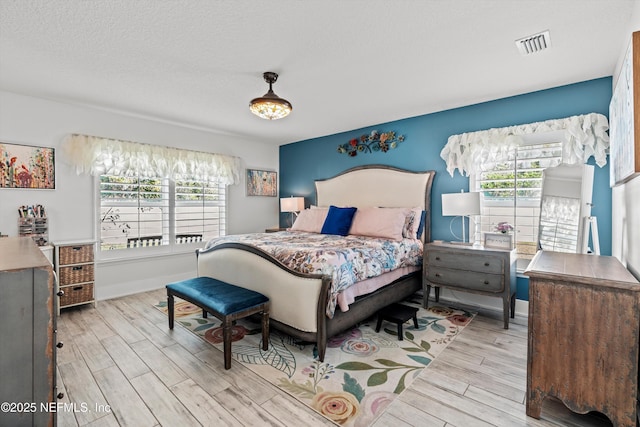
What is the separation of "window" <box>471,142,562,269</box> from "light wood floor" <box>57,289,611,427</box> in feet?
3.78

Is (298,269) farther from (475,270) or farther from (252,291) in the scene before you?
(475,270)

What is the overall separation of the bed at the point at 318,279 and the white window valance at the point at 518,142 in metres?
0.44

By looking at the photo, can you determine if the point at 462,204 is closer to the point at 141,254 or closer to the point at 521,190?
the point at 521,190

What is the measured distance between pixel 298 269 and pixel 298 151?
3.76 m

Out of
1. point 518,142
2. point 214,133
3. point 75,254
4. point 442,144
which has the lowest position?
point 75,254

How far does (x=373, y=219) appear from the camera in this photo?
13.0 ft

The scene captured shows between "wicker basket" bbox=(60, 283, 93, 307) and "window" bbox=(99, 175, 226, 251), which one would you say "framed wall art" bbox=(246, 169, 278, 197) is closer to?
"window" bbox=(99, 175, 226, 251)

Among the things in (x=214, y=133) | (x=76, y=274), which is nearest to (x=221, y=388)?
(x=76, y=274)

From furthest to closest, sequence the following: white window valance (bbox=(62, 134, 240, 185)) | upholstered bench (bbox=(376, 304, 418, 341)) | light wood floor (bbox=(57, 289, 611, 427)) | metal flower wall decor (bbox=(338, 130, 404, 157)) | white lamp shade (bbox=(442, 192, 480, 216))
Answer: metal flower wall decor (bbox=(338, 130, 404, 157)) < white window valance (bbox=(62, 134, 240, 185)) < white lamp shade (bbox=(442, 192, 480, 216)) < upholstered bench (bbox=(376, 304, 418, 341)) < light wood floor (bbox=(57, 289, 611, 427))

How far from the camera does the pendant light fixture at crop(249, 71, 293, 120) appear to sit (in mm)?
2742

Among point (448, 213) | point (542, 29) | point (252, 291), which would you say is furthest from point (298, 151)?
point (542, 29)

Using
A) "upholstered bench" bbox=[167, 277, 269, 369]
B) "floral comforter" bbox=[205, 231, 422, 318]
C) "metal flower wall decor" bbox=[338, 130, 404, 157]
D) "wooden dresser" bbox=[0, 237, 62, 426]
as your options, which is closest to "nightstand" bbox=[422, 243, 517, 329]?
"floral comforter" bbox=[205, 231, 422, 318]

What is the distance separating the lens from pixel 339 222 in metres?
4.18

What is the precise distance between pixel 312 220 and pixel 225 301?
7.91 ft
